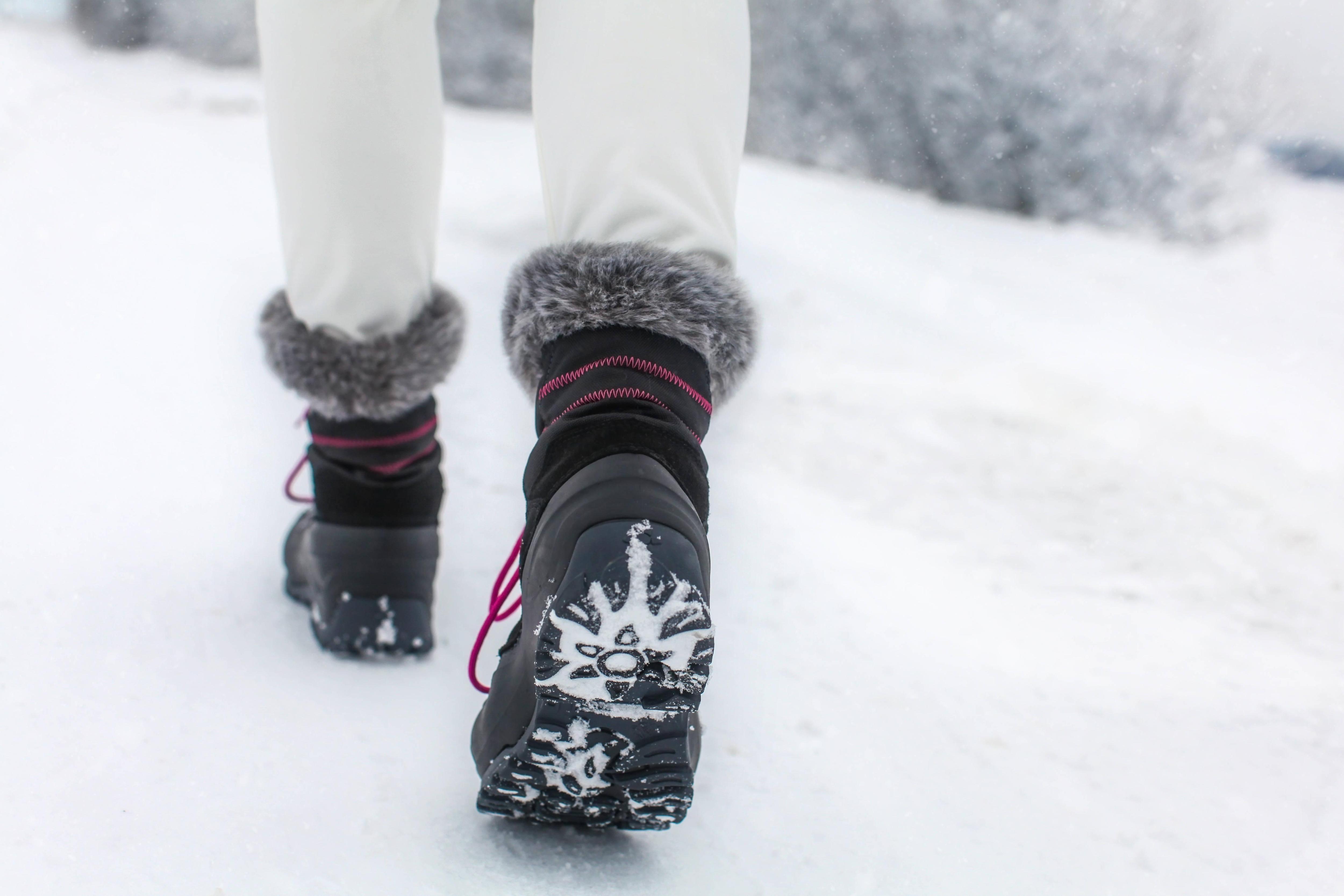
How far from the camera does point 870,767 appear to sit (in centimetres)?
68

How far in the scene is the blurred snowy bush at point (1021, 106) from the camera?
3.57m

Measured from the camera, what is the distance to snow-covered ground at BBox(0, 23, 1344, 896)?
54 cm

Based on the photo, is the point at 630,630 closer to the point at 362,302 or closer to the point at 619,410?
the point at 619,410

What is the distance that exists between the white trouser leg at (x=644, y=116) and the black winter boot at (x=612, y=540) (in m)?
0.03

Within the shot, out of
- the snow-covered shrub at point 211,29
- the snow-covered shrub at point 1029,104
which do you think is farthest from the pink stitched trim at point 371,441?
the snow-covered shrub at point 211,29

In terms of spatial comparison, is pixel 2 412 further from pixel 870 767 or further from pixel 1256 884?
pixel 1256 884

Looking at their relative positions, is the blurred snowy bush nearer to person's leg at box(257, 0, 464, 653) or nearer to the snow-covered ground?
the snow-covered ground

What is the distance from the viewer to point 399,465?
79cm

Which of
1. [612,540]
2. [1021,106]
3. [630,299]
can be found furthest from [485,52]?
[612,540]

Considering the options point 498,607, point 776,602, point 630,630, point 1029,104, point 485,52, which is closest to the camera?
point 630,630

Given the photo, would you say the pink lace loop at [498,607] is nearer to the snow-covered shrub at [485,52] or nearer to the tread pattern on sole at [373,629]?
the tread pattern on sole at [373,629]

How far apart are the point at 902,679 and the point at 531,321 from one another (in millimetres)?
486

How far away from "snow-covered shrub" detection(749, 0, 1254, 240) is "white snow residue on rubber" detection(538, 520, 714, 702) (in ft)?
11.8

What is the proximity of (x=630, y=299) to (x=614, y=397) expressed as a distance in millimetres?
58
